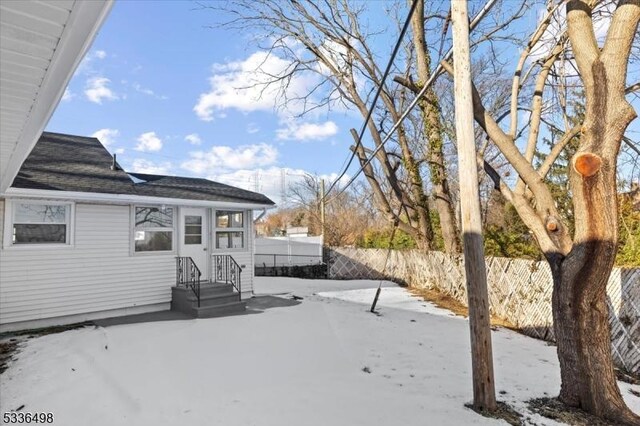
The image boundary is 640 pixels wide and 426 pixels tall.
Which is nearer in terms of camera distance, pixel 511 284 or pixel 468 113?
pixel 468 113

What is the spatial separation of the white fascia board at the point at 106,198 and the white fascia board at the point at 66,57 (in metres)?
3.29

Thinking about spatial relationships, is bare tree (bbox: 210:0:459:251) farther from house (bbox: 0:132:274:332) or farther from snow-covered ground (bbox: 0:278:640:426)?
snow-covered ground (bbox: 0:278:640:426)

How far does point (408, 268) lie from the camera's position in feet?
45.8

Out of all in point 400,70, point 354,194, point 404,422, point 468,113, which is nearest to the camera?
point 404,422

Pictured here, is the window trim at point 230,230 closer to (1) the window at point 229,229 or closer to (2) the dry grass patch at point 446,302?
(1) the window at point 229,229

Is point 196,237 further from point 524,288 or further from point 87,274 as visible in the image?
point 524,288

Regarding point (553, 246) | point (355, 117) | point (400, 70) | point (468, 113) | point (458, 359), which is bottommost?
point (458, 359)

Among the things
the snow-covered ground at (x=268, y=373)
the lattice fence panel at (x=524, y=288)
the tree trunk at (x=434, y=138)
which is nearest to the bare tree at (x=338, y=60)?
the tree trunk at (x=434, y=138)

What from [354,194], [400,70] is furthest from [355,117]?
[354,194]

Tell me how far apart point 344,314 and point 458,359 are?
3196 millimetres

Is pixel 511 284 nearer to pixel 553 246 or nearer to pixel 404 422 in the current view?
pixel 553 246

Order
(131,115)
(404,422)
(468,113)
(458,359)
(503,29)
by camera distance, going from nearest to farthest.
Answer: (404,422) < (468,113) < (458,359) < (503,29) < (131,115)

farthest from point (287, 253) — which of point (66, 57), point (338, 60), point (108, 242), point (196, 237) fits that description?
point (66, 57)

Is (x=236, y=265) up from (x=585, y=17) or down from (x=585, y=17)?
down
